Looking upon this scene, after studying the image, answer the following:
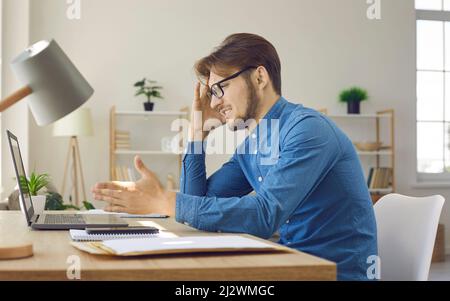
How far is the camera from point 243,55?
1.95 m

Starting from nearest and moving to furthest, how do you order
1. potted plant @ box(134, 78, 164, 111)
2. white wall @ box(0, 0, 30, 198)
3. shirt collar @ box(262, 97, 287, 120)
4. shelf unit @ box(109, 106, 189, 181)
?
shirt collar @ box(262, 97, 287, 120)
white wall @ box(0, 0, 30, 198)
shelf unit @ box(109, 106, 189, 181)
potted plant @ box(134, 78, 164, 111)

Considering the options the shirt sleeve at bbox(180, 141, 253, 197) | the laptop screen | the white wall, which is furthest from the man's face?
the white wall

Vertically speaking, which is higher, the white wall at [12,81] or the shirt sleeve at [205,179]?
the white wall at [12,81]

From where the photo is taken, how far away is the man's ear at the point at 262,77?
196 centimetres

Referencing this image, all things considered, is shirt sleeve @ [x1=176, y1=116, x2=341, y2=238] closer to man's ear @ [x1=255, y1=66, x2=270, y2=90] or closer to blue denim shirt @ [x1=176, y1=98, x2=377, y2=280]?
blue denim shirt @ [x1=176, y1=98, x2=377, y2=280]

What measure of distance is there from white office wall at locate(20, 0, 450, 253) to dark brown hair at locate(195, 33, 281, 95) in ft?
13.7

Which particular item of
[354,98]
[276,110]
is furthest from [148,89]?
[276,110]

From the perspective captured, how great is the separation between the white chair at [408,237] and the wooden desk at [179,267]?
1.99 feet

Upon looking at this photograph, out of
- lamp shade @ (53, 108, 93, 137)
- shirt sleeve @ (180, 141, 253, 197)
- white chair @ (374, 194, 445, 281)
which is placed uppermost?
lamp shade @ (53, 108, 93, 137)

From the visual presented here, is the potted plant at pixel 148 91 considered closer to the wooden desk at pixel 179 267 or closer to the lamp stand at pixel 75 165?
the lamp stand at pixel 75 165

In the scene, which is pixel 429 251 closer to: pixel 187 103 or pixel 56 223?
pixel 56 223

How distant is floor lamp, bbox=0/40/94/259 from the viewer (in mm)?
1148

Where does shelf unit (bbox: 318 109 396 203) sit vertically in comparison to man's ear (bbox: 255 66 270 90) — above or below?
below

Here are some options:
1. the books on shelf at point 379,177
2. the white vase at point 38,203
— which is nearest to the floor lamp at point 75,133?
the books on shelf at point 379,177
